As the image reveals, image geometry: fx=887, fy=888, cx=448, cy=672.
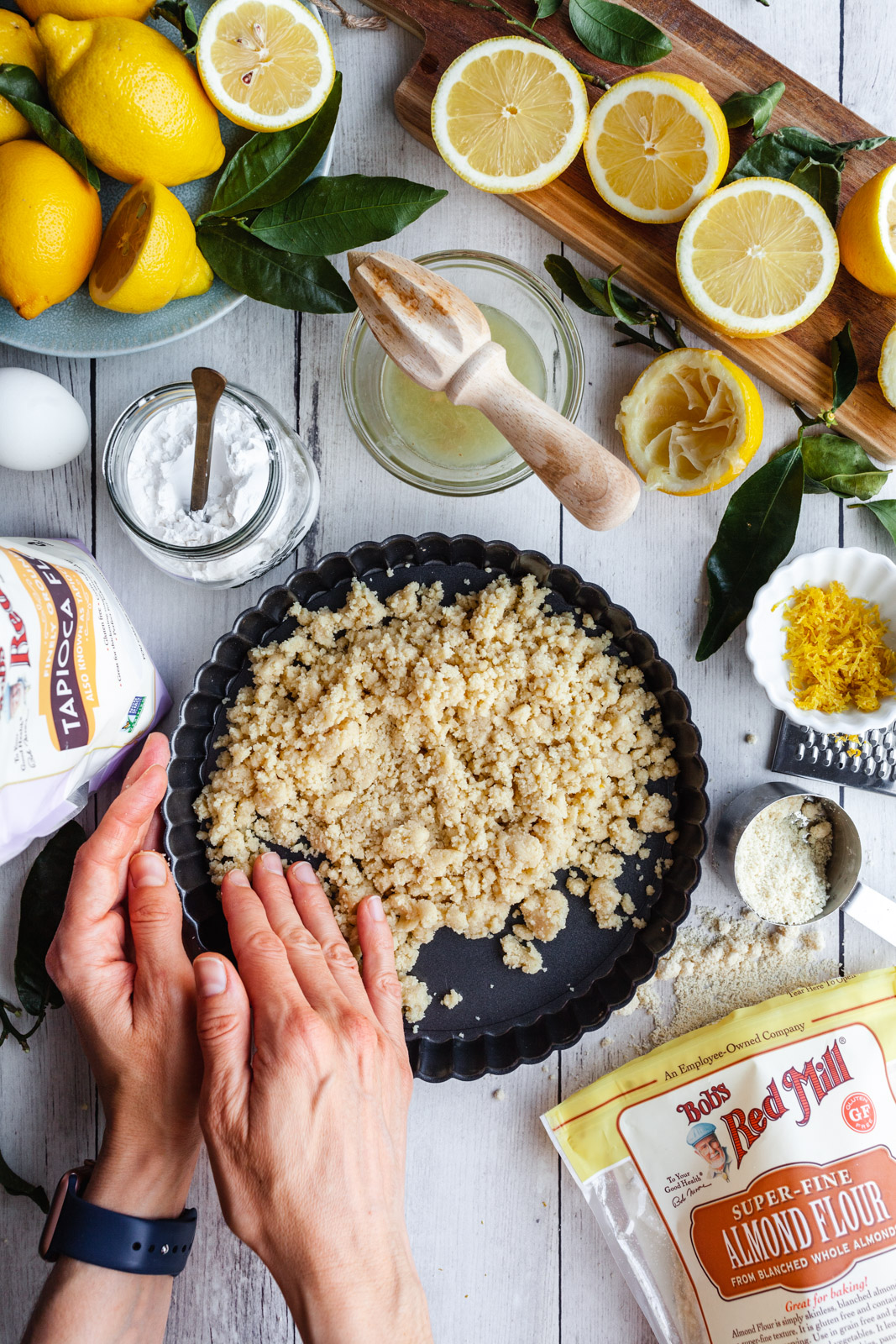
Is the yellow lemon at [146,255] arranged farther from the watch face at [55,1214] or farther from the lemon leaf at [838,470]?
the watch face at [55,1214]

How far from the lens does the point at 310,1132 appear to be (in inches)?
37.9

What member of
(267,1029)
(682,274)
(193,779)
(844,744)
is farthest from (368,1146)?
(682,274)

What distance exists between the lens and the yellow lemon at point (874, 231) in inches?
42.9

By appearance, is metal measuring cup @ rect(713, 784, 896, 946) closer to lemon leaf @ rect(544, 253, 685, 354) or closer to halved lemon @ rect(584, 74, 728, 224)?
lemon leaf @ rect(544, 253, 685, 354)

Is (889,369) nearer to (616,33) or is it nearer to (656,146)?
(656,146)

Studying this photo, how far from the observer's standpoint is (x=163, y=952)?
3.44ft

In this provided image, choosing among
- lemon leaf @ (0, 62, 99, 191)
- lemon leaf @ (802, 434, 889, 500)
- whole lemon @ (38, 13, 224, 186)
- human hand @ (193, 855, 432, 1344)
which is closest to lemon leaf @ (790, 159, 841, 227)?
lemon leaf @ (802, 434, 889, 500)

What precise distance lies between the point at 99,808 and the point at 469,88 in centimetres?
106

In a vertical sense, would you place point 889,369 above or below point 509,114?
below

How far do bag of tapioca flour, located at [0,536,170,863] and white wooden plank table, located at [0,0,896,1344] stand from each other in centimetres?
20

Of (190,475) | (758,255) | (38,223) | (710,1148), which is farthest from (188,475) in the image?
(710,1148)

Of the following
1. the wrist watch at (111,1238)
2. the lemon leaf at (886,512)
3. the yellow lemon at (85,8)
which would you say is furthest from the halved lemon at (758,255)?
the wrist watch at (111,1238)

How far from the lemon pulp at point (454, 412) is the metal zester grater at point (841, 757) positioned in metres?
0.57

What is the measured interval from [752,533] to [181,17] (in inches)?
37.0
